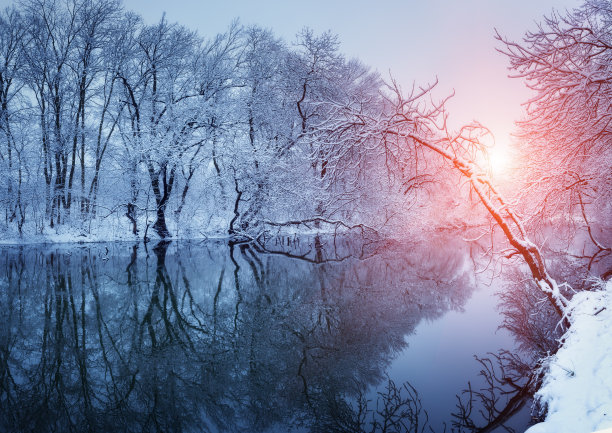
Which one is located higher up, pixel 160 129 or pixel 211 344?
pixel 160 129

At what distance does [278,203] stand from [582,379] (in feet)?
61.3

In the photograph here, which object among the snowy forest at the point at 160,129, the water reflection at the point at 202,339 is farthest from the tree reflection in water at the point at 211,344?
the snowy forest at the point at 160,129

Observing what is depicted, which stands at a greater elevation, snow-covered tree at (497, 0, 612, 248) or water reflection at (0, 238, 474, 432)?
snow-covered tree at (497, 0, 612, 248)

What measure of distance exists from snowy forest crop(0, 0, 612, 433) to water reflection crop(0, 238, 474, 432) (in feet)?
0.16

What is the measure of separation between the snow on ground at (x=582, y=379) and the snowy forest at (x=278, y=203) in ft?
0.15

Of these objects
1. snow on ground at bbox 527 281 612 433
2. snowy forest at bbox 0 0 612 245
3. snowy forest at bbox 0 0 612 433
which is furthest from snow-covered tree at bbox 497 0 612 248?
snowy forest at bbox 0 0 612 245

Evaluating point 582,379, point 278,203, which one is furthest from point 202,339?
point 278,203

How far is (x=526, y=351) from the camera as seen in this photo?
5262 millimetres

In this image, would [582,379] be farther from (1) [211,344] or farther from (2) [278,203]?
(2) [278,203]

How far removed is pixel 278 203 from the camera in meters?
21.5

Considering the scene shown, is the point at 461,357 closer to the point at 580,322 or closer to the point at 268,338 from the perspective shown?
the point at 580,322

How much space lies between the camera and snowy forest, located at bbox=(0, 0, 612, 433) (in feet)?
17.2

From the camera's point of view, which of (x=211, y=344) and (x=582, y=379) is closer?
(x=582, y=379)

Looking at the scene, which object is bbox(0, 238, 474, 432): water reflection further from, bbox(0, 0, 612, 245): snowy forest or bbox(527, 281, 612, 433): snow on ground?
bbox(0, 0, 612, 245): snowy forest
